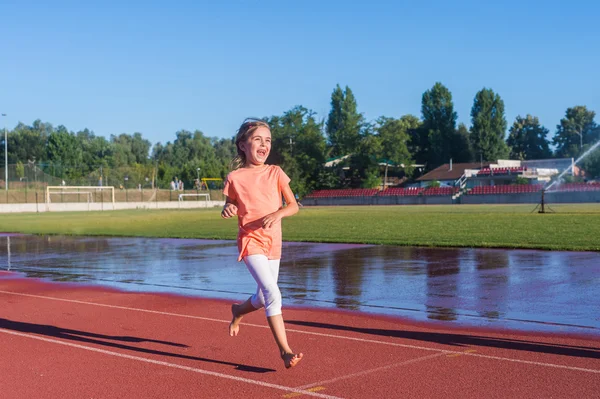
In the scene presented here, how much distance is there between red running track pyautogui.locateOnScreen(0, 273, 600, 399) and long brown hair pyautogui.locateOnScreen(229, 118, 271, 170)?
1779mm

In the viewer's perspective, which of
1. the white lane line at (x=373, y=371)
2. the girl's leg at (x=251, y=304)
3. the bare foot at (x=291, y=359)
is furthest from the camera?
the girl's leg at (x=251, y=304)

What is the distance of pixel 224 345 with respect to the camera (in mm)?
7508

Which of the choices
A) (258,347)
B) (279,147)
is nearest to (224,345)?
(258,347)

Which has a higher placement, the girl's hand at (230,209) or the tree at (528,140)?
the tree at (528,140)

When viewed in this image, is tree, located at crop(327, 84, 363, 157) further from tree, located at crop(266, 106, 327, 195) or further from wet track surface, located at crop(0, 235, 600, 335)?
wet track surface, located at crop(0, 235, 600, 335)

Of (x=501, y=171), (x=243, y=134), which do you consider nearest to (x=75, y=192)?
(x=501, y=171)

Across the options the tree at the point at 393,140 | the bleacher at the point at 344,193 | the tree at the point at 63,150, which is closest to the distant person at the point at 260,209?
the bleacher at the point at 344,193

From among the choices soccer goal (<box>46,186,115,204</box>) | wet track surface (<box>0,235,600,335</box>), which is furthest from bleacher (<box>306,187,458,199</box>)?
wet track surface (<box>0,235,600,335</box>)

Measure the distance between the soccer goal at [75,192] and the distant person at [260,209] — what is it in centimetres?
6291

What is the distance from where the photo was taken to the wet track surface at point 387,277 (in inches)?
369

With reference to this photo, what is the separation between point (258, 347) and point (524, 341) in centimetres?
263

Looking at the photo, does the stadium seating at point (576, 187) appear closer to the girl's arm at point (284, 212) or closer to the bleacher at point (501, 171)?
the bleacher at point (501, 171)

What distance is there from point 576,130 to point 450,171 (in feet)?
93.7

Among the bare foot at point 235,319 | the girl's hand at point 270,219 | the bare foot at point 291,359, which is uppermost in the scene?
the girl's hand at point 270,219
